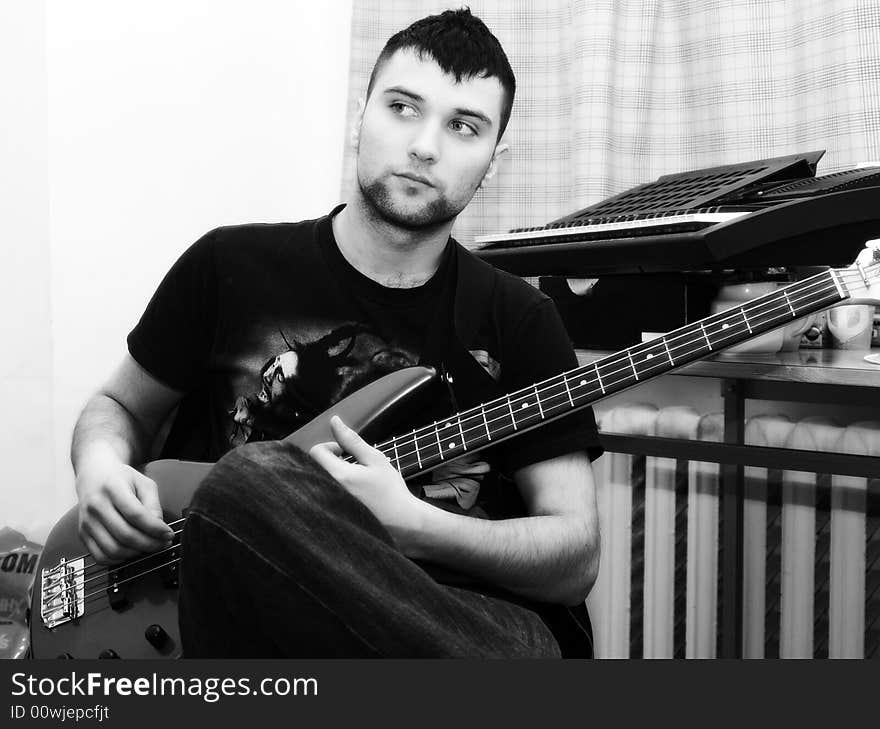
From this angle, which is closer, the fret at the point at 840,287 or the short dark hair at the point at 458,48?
the fret at the point at 840,287

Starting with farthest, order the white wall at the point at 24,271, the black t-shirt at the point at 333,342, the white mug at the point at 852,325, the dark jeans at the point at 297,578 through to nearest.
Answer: the white wall at the point at 24,271 < the white mug at the point at 852,325 < the black t-shirt at the point at 333,342 < the dark jeans at the point at 297,578

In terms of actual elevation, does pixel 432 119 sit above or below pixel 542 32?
below

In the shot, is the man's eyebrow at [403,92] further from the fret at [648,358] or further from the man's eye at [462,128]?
the fret at [648,358]

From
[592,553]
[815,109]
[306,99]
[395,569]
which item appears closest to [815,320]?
[815,109]

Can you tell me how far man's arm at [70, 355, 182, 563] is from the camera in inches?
37.4

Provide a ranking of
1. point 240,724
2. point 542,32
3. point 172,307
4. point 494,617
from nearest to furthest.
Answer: point 240,724 < point 494,617 < point 172,307 < point 542,32

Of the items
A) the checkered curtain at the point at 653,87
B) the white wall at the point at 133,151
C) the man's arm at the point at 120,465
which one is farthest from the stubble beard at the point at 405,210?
the white wall at the point at 133,151

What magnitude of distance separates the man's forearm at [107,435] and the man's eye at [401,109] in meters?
0.49

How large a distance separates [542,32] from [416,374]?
0.94m

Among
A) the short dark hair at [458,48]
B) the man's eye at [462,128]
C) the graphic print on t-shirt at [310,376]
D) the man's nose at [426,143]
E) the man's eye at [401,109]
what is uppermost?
the short dark hair at [458,48]

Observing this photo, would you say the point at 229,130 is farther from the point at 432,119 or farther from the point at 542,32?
the point at 432,119

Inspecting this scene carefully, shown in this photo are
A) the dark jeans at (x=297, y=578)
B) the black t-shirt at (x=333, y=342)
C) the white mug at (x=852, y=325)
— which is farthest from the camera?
the white mug at (x=852, y=325)

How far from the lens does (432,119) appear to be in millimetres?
1091

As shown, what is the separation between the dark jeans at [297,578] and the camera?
0.73 meters
